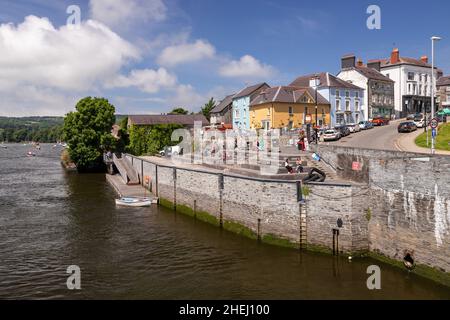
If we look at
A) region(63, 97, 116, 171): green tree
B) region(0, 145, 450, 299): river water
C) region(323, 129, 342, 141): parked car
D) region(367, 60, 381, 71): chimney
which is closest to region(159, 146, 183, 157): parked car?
region(63, 97, 116, 171): green tree

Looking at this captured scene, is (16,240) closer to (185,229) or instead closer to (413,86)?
(185,229)

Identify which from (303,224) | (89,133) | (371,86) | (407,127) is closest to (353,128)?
(407,127)

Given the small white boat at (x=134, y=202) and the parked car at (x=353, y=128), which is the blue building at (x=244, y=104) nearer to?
the parked car at (x=353, y=128)

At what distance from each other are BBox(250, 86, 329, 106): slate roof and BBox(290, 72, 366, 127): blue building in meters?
1.57

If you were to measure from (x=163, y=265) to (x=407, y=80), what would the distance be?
74821 millimetres

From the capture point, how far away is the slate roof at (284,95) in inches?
2601

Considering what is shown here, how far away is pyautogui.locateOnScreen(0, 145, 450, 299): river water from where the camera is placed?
18.0 m

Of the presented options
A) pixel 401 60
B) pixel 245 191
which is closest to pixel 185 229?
pixel 245 191

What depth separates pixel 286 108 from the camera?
66250 millimetres

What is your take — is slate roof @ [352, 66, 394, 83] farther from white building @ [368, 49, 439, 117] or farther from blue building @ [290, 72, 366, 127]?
blue building @ [290, 72, 366, 127]

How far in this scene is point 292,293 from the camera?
1773cm

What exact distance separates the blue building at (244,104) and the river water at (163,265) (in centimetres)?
4487
